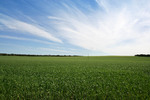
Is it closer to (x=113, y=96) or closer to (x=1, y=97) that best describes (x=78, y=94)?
(x=113, y=96)

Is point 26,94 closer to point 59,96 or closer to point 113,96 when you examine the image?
point 59,96

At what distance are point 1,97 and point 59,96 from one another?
2.66m

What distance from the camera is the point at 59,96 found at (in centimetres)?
430

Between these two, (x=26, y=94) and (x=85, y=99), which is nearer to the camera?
(x=85, y=99)

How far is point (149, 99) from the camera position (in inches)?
159

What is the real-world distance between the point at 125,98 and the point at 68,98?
2.64 metres

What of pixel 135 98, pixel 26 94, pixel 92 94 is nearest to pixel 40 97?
pixel 26 94

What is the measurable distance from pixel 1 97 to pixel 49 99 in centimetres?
225

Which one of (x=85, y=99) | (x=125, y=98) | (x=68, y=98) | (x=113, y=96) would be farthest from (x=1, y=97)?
(x=125, y=98)

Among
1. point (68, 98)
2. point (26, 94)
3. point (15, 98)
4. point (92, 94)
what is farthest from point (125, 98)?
point (15, 98)

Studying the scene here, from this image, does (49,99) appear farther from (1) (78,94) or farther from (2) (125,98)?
(2) (125,98)

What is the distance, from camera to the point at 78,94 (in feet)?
14.6

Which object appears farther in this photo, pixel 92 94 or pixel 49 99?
pixel 92 94

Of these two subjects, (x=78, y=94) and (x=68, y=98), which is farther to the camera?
(x=78, y=94)
